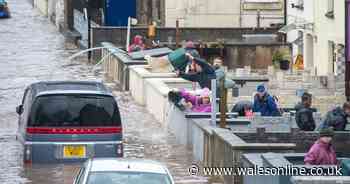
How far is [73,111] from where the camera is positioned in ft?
68.0

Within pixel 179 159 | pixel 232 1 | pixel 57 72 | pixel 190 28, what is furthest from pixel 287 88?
pixel 232 1

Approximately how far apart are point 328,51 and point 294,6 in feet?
20.6

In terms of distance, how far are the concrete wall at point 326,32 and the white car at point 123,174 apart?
2009 cm

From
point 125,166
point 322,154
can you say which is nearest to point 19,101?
point 322,154

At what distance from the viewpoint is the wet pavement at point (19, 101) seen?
21109 millimetres

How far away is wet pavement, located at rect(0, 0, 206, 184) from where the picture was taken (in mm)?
21109

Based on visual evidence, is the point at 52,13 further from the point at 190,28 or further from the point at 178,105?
the point at 178,105

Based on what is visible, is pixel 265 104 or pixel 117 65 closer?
pixel 265 104

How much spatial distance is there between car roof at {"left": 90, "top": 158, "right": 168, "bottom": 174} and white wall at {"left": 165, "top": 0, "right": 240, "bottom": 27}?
3962 cm

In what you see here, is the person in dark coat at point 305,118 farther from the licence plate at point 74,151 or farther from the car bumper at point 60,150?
the licence plate at point 74,151

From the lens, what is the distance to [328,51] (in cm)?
3766

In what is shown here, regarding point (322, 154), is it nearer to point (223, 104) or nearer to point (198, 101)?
point (223, 104)

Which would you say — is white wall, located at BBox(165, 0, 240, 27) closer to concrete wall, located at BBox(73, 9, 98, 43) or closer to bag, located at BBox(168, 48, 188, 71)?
concrete wall, located at BBox(73, 9, 98, 43)

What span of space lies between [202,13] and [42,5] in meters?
35.3
